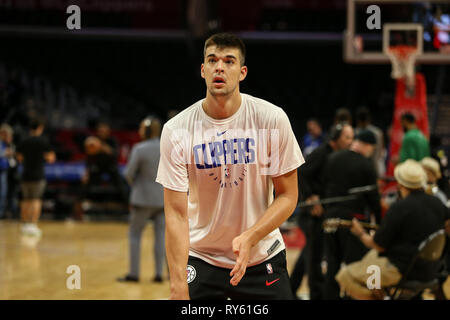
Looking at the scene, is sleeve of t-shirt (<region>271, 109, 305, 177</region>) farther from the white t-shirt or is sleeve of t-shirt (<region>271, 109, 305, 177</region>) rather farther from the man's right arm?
the man's right arm

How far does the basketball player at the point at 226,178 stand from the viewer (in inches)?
109

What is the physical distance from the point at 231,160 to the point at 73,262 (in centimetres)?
636

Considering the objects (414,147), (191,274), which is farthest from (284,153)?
(414,147)

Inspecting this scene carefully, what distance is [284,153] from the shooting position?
284cm

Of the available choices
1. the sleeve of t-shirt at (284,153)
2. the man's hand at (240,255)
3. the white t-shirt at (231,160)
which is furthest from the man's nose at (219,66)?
the man's hand at (240,255)

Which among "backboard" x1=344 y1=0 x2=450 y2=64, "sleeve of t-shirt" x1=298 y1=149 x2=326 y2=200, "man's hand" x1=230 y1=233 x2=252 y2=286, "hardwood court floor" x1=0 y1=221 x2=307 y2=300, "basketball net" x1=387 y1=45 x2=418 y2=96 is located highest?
"backboard" x1=344 y1=0 x2=450 y2=64

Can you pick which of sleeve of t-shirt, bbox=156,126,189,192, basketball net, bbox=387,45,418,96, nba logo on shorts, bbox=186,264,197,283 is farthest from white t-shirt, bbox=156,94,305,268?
basketball net, bbox=387,45,418,96

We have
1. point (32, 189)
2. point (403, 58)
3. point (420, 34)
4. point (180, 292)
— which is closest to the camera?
point (180, 292)

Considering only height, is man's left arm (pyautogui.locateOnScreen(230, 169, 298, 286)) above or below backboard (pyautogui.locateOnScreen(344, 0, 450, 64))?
below

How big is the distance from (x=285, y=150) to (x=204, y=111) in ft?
1.42

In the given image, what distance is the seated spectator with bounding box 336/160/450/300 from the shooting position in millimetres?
4777

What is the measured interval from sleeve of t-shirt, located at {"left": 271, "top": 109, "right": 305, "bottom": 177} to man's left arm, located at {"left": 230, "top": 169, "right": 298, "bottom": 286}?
0.03 m

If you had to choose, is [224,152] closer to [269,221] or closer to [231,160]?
[231,160]

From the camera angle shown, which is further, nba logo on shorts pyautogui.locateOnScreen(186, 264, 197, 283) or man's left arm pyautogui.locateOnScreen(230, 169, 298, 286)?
nba logo on shorts pyautogui.locateOnScreen(186, 264, 197, 283)
